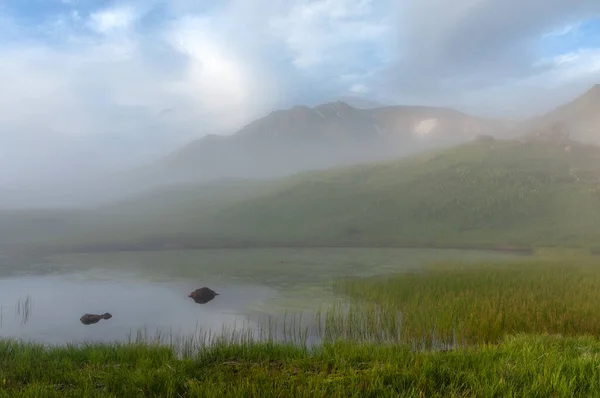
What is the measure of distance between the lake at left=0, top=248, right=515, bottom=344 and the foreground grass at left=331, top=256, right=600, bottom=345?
5.20m

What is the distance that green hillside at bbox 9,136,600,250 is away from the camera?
10819 cm

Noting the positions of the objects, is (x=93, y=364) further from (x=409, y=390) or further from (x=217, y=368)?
(x=409, y=390)

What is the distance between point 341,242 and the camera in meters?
105

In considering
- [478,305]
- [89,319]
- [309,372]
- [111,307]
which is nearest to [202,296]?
[111,307]

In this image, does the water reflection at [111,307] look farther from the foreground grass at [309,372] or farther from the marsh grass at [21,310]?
the foreground grass at [309,372]

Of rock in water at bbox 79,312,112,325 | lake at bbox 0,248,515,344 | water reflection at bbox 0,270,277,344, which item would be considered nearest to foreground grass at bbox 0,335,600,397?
water reflection at bbox 0,270,277,344

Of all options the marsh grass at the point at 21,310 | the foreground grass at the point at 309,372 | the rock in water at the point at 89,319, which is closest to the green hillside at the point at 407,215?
the marsh grass at the point at 21,310

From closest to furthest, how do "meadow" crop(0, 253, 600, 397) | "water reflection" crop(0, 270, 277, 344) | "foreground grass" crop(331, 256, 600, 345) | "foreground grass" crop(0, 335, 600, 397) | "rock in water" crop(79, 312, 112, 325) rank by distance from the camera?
1. "foreground grass" crop(0, 335, 600, 397)
2. "meadow" crop(0, 253, 600, 397)
3. "foreground grass" crop(331, 256, 600, 345)
4. "water reflection" crop(0, 270, 277, 344)
5. "rock in water" crop(79, 312, 112, 325)

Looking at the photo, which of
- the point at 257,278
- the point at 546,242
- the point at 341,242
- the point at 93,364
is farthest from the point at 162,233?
the point at 93,364

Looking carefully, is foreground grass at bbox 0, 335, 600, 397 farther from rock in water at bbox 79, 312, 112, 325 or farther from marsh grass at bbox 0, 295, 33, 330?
marsh grass at bbox 0, 295, 33, 330

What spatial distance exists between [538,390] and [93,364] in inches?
483

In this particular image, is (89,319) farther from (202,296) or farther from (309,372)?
(309,372)

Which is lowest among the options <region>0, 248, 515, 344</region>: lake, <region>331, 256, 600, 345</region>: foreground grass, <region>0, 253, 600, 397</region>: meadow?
<region>0, 248, 515, 344</region>: lake

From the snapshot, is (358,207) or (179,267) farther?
(358,207)
